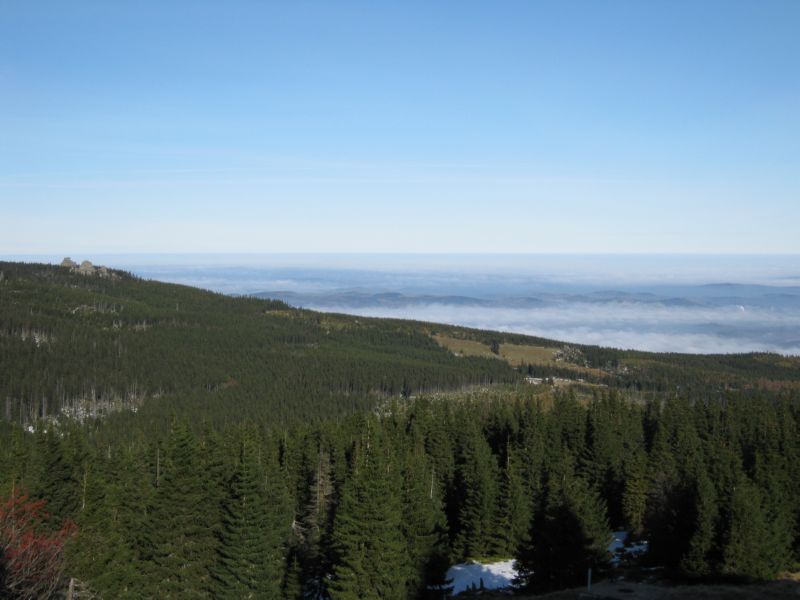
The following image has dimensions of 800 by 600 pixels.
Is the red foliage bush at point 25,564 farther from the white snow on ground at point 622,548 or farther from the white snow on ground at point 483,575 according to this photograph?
the white snow on ground at point 622,548

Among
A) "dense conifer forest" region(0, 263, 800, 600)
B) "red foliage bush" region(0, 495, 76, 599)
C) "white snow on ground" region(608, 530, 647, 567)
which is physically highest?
"red foliage bush" region(0, 495, 76, 599)

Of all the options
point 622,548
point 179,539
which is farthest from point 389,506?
point 622,548

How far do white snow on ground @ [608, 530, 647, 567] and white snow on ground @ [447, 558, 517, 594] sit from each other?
852 centimetres

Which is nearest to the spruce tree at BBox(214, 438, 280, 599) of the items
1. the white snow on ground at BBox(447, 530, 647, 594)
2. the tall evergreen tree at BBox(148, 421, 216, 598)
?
the tall evergreen tree at BBox(148, 421, 216, 598)

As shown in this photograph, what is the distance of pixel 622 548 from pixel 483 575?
14657mm

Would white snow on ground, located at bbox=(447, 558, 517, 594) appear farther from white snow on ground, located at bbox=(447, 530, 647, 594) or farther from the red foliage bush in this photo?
the red foliage bush

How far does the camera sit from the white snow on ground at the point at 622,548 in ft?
191

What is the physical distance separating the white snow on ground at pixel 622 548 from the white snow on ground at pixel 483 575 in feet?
28.0

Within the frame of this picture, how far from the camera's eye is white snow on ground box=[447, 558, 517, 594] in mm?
53656

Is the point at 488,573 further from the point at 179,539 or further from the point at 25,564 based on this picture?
the point at 25,564

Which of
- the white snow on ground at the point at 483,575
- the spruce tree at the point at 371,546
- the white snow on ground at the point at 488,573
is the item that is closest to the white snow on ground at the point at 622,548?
the white snow on ground at the point at 488,573

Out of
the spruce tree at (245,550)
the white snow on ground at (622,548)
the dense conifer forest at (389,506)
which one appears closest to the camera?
the dense conifer forest at (389,506)

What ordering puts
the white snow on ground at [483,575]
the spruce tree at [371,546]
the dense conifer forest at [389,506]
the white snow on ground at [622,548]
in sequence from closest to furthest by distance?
1. the spruce tree at [371,546]
2. the dense conifer forest at [389,506]
3. the white snow on ground at [483,575]
4. the white snow on ground at [622,548]

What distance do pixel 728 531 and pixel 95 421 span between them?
441ft
